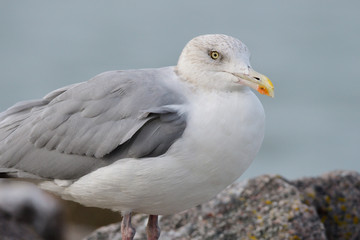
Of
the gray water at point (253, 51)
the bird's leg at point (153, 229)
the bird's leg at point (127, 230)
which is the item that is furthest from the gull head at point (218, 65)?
the gray water at point (253, 51)

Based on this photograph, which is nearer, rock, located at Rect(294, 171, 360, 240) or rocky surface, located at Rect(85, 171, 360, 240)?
rocky surface, located at Rect(85, 171, 360, 240)

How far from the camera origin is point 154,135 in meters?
5.71

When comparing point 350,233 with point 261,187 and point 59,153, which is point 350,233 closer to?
point 261,187

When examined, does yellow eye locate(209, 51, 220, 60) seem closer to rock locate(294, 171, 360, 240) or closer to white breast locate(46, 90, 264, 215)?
white breast locate(46, 90, 264, 215)

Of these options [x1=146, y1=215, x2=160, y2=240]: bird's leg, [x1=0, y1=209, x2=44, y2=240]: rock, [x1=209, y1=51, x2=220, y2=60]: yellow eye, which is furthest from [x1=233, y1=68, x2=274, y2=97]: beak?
[x1=0, y1=209, x2=44, y2=240]: rock

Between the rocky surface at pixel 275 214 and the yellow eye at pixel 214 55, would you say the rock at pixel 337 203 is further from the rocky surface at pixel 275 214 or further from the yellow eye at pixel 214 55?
the yellow eye at pixel 214 55

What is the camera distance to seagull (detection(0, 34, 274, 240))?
5.61 m

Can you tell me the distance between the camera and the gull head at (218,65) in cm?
577

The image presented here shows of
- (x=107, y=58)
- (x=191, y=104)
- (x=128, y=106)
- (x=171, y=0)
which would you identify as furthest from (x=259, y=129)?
(x=171, y=0)

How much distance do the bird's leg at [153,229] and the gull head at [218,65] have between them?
1.51 m

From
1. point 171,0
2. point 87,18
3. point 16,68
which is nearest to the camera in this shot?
point 16,68

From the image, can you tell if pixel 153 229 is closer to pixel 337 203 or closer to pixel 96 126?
pixel 96 126

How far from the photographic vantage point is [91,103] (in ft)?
19.7

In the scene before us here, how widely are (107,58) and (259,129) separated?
17.6 metres
